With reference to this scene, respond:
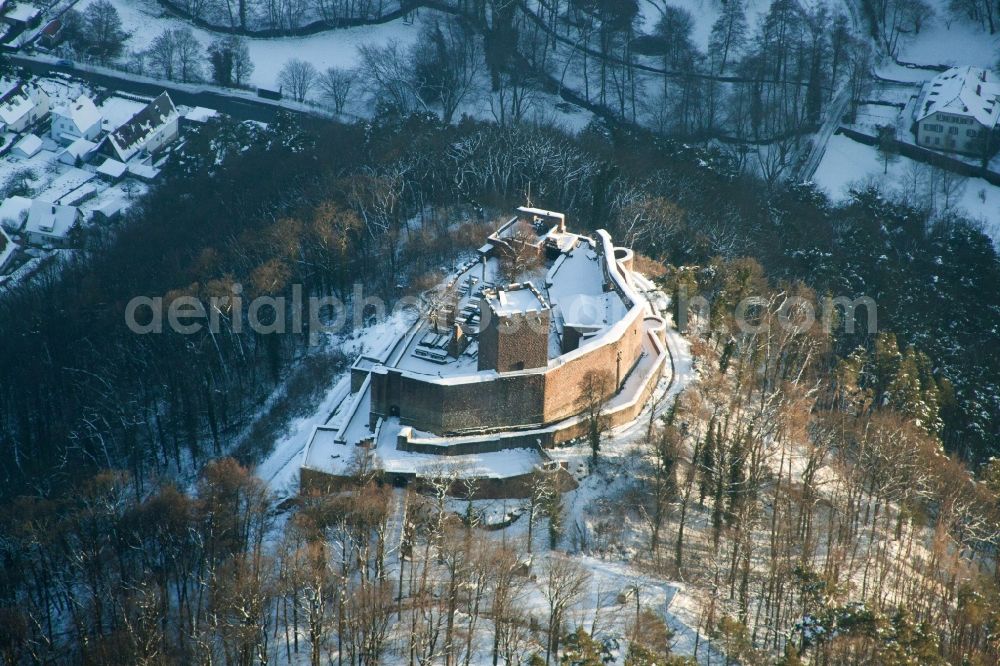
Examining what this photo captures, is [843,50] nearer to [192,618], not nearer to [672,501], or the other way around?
[672,501]

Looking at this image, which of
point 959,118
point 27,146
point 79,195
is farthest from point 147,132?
point 959,118

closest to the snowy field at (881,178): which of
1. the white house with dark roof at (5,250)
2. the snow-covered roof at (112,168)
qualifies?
the snow-covered roof at (112,168)

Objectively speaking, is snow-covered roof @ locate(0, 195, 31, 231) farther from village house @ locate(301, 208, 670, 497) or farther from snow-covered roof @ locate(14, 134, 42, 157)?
village house @ locate(301, 208, 670, 497)

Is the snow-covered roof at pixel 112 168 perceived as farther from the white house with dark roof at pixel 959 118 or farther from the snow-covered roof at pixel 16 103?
the white house with dark roof at pixel 959 118

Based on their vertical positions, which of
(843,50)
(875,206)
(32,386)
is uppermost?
(843,50)

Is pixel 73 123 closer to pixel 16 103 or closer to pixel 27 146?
pixel 27 146

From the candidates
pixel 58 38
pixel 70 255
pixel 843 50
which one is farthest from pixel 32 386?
pixel 843 50

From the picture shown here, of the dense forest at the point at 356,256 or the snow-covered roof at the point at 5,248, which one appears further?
the snow-covered roof at the point at 5,248

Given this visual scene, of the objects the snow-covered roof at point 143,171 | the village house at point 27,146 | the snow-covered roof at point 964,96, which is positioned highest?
the snow-covered roof at point 964,96
